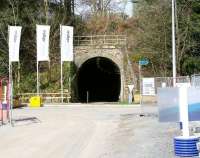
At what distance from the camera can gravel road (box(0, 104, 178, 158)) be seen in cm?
1559

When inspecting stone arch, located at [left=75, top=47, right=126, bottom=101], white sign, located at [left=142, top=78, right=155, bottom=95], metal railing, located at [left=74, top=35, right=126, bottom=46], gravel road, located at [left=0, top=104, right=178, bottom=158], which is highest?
metal railing, located at [left=74, top=35, right=126, bottom=46]

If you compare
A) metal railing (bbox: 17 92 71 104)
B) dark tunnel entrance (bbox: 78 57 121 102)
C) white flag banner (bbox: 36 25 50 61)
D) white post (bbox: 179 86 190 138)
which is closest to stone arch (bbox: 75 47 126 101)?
metal railing (bbox: 17 92 71 104)

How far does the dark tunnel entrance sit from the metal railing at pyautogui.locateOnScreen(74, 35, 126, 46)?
17.3ft

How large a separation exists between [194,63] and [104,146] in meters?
37.2

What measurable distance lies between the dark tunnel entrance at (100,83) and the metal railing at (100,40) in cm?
526

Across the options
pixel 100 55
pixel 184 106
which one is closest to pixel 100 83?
pixel 100 55

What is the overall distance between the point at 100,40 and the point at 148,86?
1102 inches

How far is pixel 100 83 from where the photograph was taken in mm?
68375

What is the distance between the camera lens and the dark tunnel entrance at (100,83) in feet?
212

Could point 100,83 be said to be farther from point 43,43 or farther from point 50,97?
point 43,43

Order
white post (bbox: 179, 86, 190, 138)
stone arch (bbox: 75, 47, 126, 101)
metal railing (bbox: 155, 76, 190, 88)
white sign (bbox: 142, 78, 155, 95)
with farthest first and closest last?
stone arch (bbox: 75, 47, 126, 101), white sign (bbox: 142, 78, 155, 95), metal railing (bbox: 155, 76, 190, 88), white post (bbox: 179, 86, 190, 138)

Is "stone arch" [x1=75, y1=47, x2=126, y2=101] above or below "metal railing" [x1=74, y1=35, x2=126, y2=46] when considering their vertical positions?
below

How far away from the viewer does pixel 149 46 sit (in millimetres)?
55281

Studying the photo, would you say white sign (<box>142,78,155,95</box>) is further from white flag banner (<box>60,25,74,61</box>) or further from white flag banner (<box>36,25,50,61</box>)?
white flag banner (<box>36,25,50,61</box>)
